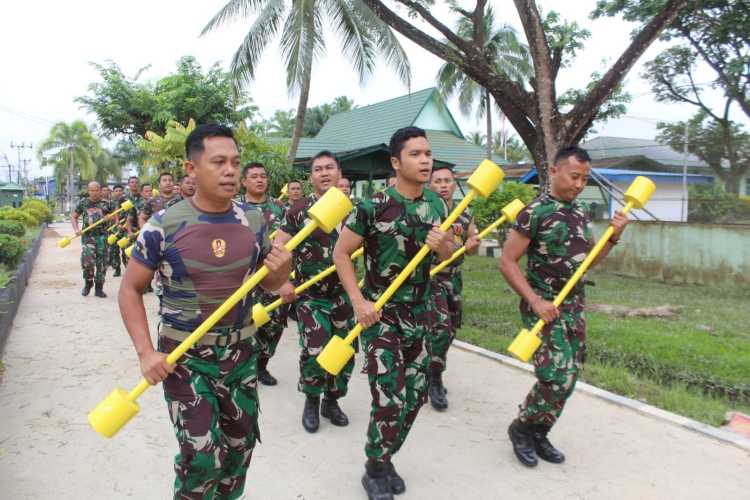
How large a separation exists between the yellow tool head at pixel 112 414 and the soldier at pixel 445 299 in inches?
88.9

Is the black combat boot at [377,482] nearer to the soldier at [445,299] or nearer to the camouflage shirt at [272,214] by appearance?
the soldier at [445,299]

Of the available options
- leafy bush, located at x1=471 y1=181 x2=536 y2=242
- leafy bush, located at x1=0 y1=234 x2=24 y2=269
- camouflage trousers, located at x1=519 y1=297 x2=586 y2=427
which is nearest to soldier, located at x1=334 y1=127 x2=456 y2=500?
camouflage trousers, located at x1=519 y1=297 x2=586 y2=427

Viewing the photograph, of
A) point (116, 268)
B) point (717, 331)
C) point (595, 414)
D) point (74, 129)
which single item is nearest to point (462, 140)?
point (116, 268)

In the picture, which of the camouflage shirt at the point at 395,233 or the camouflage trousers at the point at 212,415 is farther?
the camouflage shirt at the point at 395,233

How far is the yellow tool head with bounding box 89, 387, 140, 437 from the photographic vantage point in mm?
2324

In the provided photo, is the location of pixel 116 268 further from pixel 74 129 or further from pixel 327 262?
pixel 74 129

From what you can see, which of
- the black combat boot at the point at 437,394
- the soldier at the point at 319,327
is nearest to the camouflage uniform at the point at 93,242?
the soldier at the point at 319,327

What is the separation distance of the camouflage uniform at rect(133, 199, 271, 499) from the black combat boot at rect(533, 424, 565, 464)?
191cm

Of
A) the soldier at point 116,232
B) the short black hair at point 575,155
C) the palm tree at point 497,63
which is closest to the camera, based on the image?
the short black hair at point 575,155

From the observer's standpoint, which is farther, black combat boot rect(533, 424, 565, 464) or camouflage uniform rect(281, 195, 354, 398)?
camouflage uniform rect(281, 195, 354, 398)

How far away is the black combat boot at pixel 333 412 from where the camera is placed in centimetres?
413

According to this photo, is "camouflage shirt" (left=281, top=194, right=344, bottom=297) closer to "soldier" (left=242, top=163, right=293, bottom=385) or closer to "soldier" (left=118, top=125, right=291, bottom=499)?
"soldier" (left=242, top=163, right=293, bottom=385)

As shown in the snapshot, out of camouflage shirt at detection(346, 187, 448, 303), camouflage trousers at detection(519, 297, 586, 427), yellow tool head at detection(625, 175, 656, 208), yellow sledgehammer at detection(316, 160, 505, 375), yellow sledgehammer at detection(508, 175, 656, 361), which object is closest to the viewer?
yellow sledgehammer at detection(316, 160, 505, 375)

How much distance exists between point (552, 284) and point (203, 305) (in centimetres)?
213
